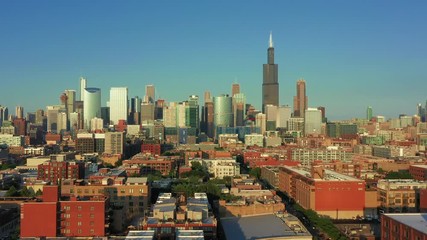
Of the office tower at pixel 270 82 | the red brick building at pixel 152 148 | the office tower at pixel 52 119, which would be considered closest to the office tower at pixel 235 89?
the office tower at pixel 270 82

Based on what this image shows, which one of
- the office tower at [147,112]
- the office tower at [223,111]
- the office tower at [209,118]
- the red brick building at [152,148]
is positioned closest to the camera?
the red brick building at [152,148]

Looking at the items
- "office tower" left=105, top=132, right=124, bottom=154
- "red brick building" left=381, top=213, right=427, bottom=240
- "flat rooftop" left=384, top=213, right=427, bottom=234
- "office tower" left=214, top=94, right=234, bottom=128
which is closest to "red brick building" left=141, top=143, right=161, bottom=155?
"office tower" left=105, top=132, right=124, bottom=154

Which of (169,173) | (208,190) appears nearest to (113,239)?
(208,190)

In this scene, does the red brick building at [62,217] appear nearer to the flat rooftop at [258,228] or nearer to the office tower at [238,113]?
the flat rooftop at [258,228]

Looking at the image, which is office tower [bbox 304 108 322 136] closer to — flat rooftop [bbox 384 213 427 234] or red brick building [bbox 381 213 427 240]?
red brick building [bbox 381 213 427 240]

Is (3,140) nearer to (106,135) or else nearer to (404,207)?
(106,135)

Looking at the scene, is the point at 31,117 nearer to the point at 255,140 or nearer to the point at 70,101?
the point at 70,101

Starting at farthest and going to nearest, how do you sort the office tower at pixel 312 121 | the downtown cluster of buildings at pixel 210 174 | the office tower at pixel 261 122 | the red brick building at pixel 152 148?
the office tower at pixel 261 122, the office tower at pixel 312 121, the red brick building at pixel 152 148, the downtown cluster of buildings at pixel 210 174
